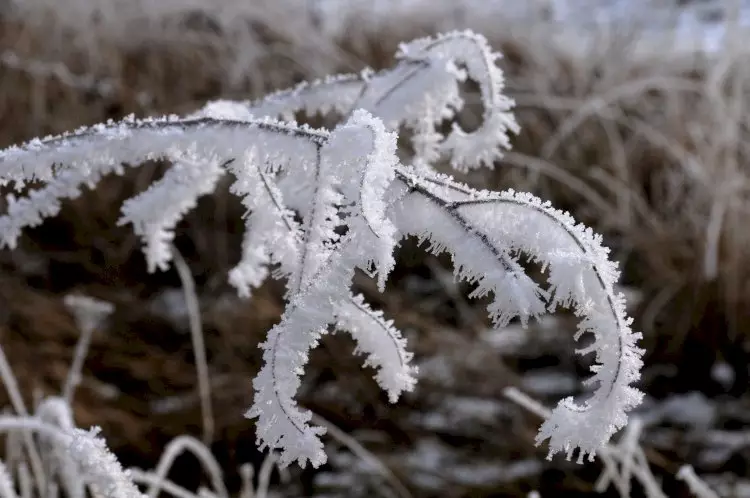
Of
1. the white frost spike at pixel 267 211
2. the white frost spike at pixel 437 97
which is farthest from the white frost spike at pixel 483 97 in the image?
the white frost spike at pixel 267 211

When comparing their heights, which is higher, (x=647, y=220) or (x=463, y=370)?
(x=647, y=220)

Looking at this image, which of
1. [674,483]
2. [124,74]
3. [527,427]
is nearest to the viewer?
[674,483]

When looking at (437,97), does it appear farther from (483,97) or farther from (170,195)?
(170,195)

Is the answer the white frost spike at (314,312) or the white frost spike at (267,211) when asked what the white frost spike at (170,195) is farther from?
the white frost spike at (314,312)

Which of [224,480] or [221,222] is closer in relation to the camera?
[224,480]

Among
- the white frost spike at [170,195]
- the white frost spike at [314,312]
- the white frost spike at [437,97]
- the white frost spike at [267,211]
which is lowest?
the white frost spike at [314,312]

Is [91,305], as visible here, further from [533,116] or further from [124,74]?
[124,74]

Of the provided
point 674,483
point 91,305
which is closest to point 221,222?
point 91,305
